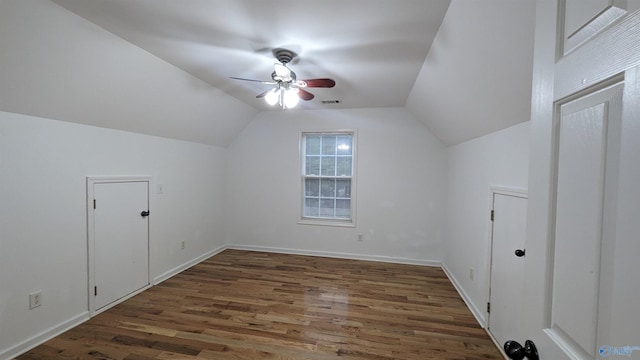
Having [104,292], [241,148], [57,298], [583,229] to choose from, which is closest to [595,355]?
[583,229]

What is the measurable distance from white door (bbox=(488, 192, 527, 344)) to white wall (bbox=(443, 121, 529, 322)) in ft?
0.36

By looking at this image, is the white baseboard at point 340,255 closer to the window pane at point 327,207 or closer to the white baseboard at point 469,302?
the white baseboard at point 469,302

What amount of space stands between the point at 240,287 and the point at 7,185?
222 cm

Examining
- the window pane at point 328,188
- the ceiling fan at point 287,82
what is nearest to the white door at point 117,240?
the ceiling fan at point 287,82

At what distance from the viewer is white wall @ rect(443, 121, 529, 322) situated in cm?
194

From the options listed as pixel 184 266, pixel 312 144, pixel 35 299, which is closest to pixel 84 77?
pixel 35 299

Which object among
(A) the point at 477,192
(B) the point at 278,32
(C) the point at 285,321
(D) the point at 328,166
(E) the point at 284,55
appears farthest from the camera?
(D) the point at 328,166

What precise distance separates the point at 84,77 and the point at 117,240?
5.38 feet

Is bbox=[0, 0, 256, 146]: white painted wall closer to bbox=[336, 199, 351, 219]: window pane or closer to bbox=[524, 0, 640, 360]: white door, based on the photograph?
bbox=[336, 199, 351, 219]: window pane

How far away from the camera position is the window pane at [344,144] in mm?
4164

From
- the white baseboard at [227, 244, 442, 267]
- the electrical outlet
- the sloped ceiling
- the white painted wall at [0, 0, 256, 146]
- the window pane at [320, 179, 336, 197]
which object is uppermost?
the sloped ceiling

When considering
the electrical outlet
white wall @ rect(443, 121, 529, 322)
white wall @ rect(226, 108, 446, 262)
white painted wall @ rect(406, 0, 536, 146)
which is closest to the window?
white wall @ rect(226, 108, 446, 262)

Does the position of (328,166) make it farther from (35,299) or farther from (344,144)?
(35,299)

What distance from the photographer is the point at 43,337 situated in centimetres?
204
